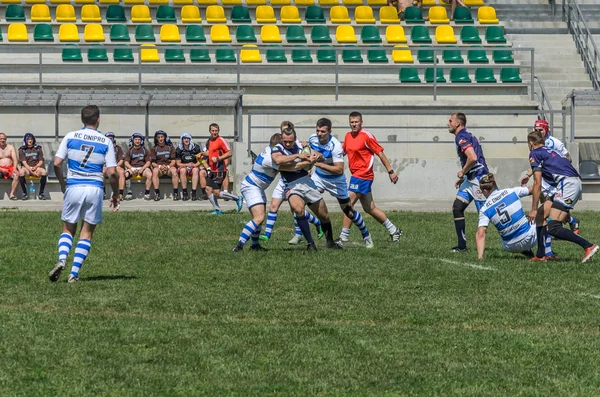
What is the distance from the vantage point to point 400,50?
3134cm

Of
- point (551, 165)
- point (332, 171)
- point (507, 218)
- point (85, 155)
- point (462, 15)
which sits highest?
point (462, 15)

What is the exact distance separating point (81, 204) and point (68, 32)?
2171 cm

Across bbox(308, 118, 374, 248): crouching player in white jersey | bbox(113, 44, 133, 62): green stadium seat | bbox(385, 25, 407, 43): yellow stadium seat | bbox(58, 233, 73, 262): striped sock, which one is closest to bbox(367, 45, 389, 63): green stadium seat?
bbox(385, 25, 407, 43): yellow stadium seat

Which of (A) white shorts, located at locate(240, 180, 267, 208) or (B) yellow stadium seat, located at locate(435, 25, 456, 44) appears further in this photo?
(B) yellow stadium seat, located at locate(435, 25, 456, 44)

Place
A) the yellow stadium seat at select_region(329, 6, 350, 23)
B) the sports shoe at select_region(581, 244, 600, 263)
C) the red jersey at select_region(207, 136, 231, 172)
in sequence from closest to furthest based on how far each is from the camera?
1. the sports shoe at select_region(581, 244, 600, 263)
2. the red jersey at select_region(207, 136, 231, 172)
3. the yellow stadium seat at select_region(329, 6, 350, 23)

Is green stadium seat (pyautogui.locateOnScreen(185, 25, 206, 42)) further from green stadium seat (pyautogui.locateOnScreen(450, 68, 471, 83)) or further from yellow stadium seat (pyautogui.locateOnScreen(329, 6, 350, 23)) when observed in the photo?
green stadium seat (pyautogui.locateOnScreen(450, 68, 471, 83))

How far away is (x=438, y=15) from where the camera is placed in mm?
33781

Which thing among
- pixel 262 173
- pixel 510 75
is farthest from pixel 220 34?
pixel 262 173

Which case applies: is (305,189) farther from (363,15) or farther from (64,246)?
(363,15)

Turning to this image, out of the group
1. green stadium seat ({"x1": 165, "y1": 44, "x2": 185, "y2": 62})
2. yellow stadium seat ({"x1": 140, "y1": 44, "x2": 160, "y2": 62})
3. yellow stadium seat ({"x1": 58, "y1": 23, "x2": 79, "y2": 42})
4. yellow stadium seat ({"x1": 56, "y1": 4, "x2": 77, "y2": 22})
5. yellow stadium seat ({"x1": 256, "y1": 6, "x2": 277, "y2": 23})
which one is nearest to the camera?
yellow stadium seat ({"x1": 140, "y1": 44, "x2": 160, "y2": 62})

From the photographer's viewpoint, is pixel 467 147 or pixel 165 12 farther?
pixel 165 12

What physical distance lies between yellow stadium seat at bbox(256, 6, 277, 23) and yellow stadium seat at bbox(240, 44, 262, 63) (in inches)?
96.3

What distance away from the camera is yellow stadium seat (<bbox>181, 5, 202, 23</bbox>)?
33.2m

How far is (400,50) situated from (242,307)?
2235cm
